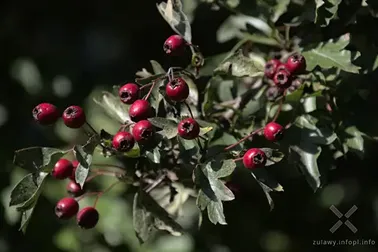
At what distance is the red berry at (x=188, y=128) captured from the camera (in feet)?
4.51

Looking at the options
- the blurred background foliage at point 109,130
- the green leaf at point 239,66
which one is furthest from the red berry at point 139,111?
the blurred background foliage at point 109,130

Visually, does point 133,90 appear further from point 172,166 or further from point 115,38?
point 115,38

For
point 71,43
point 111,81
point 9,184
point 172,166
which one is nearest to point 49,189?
point 9,184

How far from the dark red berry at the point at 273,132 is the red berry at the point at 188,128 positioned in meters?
0.16

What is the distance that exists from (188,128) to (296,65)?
306 millimetres

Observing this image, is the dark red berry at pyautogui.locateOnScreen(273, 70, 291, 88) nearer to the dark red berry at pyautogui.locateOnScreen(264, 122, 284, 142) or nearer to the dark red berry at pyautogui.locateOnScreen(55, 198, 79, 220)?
the dark red berry at pyautogui.locateOnScreen(264, 122, 284, 142)

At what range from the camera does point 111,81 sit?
8.54ft

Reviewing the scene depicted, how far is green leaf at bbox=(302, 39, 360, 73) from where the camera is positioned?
1.54 metres

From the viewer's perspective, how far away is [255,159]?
1.39 metres

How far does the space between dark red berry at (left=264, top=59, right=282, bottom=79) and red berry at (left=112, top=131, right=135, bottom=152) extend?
38 cm

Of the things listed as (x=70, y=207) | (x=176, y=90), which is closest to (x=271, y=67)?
(x=176, y=90)

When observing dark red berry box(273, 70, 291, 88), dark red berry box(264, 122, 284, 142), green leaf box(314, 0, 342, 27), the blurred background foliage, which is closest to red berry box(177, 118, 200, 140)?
dark red berry box(264, 122, 284, 142)

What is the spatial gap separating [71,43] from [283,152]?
4.69 ft

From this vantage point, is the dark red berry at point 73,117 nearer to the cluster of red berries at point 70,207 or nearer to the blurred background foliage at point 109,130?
the cluster of red berries at point 70,207
